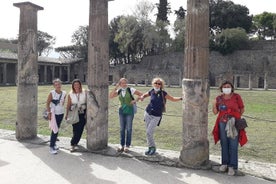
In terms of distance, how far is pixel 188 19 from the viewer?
502 cm

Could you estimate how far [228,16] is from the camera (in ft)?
146

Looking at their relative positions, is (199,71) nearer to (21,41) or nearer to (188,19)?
(188,19)

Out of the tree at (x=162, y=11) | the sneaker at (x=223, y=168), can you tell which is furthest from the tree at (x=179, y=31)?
the sneaker at (x=223, y=168)

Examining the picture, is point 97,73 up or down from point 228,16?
down

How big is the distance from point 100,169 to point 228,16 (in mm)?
43992

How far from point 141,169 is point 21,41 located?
4.12 m

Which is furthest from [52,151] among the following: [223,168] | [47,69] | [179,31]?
[47,69]

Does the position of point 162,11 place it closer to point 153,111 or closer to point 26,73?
point 26,73

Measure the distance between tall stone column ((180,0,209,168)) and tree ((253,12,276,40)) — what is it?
4540cm

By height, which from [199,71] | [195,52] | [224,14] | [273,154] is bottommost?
[273,154]

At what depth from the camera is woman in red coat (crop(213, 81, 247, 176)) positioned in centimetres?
464

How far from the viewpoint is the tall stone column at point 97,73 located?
226 inches

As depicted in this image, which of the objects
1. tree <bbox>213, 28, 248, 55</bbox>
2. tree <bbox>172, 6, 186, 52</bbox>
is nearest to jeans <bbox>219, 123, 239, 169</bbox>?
tree <bbox>213, 28, 248, 55</bbox>

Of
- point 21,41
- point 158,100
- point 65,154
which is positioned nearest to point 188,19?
point 158,100
